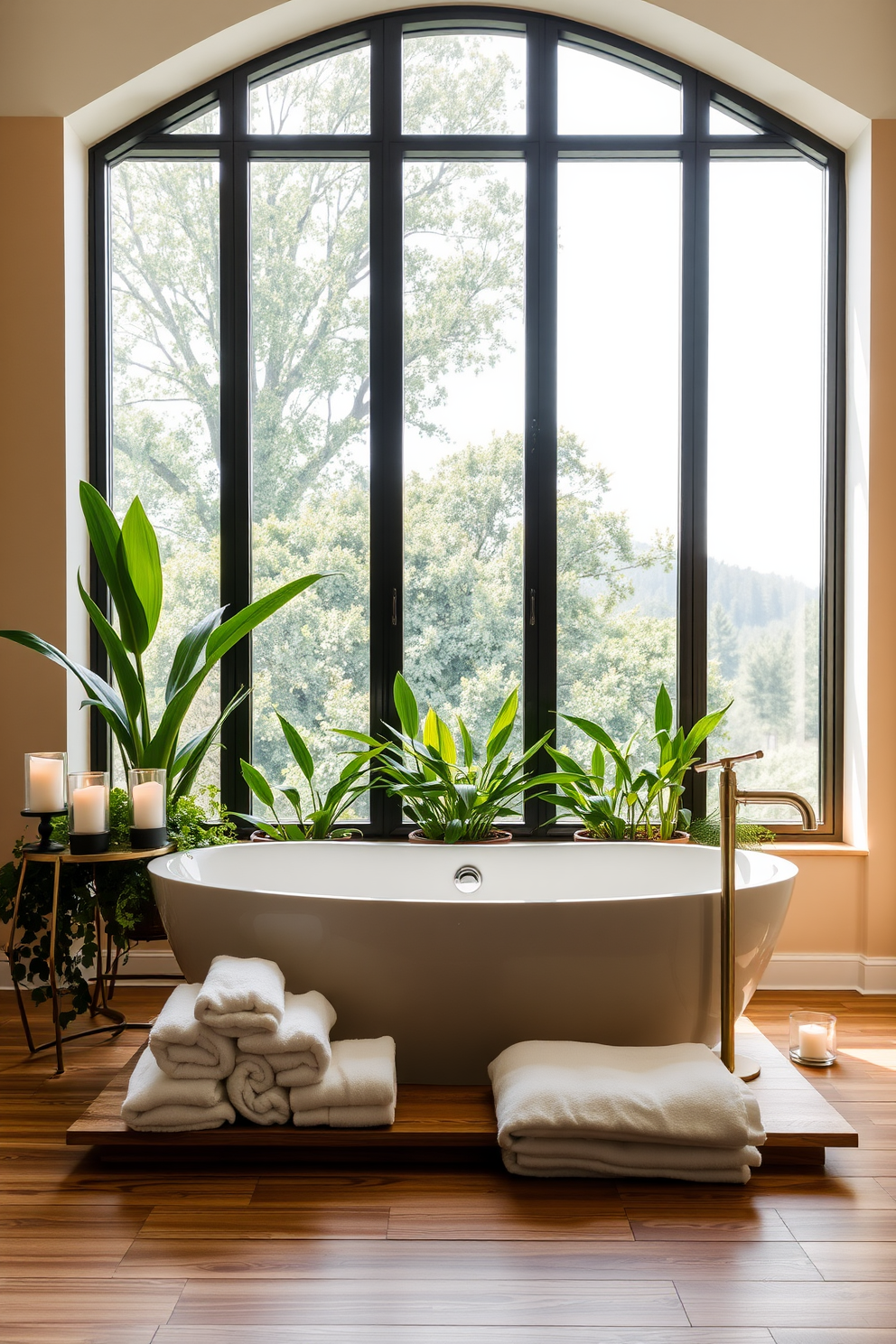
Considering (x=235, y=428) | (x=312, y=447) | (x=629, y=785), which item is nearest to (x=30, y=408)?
(x=235, y=428)

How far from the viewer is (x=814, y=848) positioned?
125 inches

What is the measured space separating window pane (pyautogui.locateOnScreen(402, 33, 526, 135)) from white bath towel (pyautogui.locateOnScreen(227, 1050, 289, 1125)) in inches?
115

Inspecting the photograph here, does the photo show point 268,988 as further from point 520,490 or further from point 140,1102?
point 520,490

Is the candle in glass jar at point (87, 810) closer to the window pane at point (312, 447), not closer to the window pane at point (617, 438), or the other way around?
the window pane at point (312, 447)

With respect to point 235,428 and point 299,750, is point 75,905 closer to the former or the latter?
point 299,750

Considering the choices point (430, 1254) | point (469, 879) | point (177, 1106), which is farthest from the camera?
point (469, 879)

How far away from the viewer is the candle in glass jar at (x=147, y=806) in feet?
8.46

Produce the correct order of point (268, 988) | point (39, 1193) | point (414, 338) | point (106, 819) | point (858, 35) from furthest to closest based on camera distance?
point (414, 338)
point (858, 35)
point (106, 819)
point (268, 988)
point (39, 1193)

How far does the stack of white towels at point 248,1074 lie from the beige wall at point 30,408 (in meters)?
1.40

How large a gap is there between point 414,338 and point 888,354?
59.4 inches

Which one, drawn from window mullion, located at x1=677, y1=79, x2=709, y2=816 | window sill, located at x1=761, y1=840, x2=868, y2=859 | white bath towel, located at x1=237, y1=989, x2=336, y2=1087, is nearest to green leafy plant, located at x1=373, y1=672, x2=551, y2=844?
window mullion, located at x1=677, y1=79, x2=709, y2=816

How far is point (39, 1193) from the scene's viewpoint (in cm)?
186

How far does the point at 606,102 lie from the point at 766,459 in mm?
1311

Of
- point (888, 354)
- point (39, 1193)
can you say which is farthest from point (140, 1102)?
point (888, 354)
